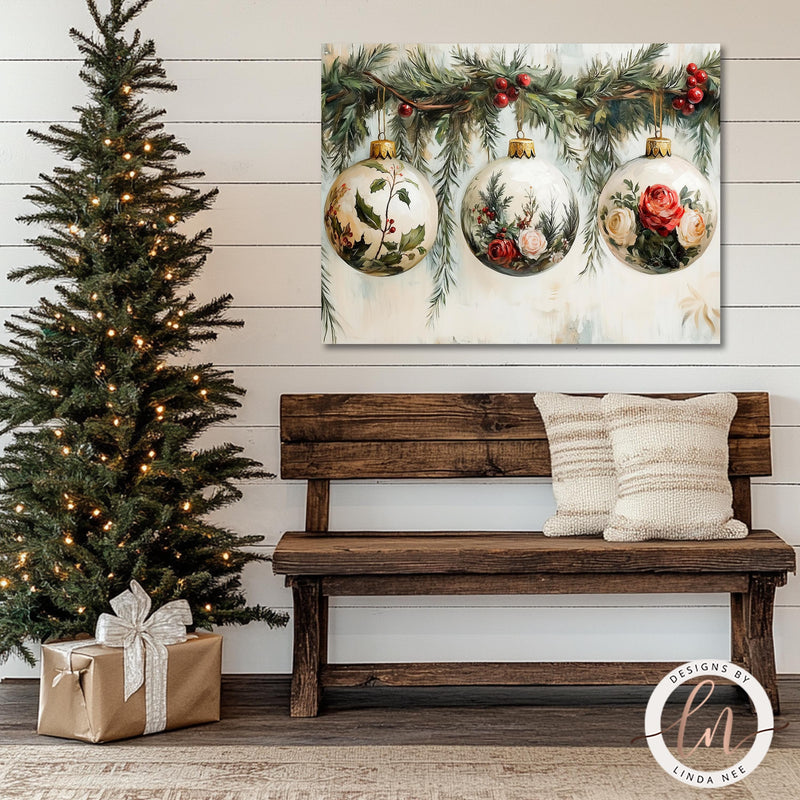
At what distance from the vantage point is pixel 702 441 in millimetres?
2619

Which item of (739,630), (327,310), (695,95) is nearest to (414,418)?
(327,310)

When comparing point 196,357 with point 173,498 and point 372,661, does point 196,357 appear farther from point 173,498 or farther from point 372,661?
point 372,661

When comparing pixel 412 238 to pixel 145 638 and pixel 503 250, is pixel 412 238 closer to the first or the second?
pixel 503 250

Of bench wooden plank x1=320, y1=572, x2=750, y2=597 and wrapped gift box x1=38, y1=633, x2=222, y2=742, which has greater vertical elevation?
bench wooden plank x1=320, y1=572, x2=750, y2=597

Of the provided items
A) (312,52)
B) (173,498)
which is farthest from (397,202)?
(173,498)

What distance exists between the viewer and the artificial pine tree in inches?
94.1

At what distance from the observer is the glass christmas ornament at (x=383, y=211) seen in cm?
289

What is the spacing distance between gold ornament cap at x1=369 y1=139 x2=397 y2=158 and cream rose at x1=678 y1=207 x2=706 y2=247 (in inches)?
35.2

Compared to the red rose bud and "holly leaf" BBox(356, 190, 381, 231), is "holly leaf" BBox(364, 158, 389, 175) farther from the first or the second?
the red rose bud

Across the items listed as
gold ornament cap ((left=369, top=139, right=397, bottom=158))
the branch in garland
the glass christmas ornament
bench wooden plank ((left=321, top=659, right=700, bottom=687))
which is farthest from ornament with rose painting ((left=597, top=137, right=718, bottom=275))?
bench wooden plank ((left=321, top=659, right=700, bottom=687))

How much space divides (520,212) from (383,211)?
41cm

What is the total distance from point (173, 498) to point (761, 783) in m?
1.55

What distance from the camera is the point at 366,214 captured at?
9.48 ft

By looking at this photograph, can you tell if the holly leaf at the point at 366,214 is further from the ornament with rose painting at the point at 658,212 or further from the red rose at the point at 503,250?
the ornament with rose painting at the point at 658,212
